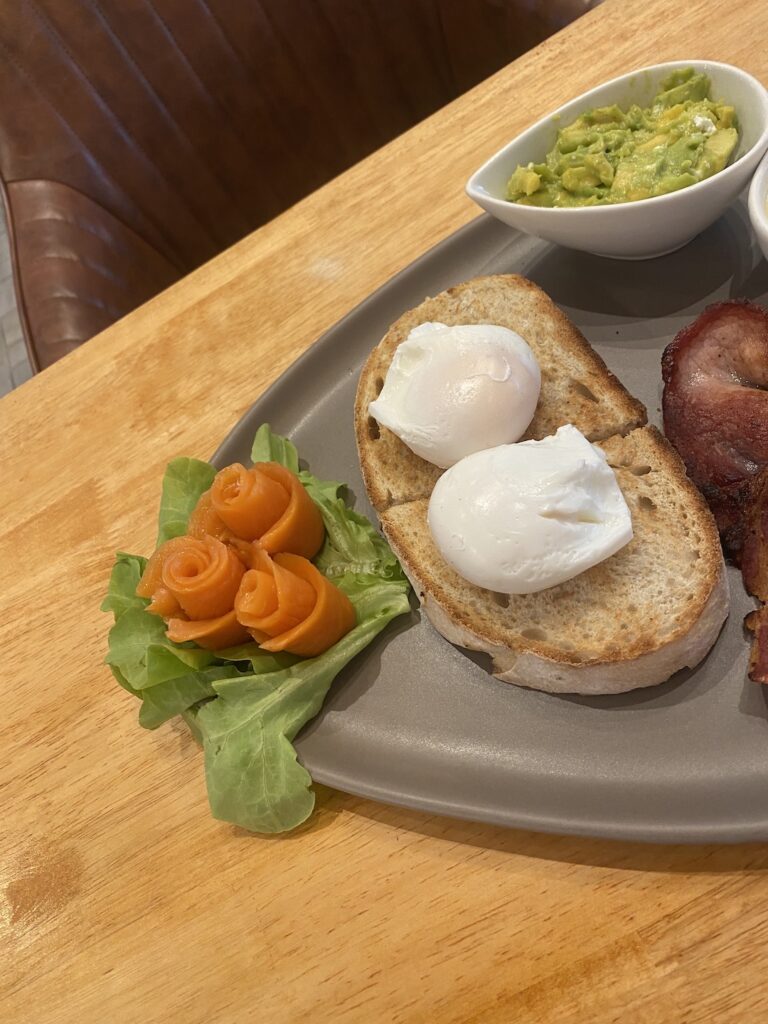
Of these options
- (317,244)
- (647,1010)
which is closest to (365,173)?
(317,244)

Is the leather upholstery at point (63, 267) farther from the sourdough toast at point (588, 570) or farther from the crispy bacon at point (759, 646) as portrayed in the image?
the crispy bacon at point (759, 646)

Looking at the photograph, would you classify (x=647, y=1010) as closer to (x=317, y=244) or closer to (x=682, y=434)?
(x=682, y=434)

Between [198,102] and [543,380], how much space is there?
5.58 ft

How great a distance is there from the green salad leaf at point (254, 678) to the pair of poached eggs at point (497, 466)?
8.7 inches

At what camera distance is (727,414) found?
1.47 meters

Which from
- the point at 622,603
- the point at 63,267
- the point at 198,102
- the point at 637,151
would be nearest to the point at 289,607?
the point at 622,603

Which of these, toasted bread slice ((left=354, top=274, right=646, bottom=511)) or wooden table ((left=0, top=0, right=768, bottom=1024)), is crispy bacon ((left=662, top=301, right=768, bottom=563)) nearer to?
toasted bread slice ((left=354, top=274, right=646, bottom=511))

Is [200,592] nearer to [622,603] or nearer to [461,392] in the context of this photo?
[461,392]

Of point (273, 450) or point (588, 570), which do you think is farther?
point (273, 450)

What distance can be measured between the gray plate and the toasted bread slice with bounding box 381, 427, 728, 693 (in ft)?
0.19

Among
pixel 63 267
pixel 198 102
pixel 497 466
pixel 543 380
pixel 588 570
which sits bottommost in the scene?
pixel 588 570

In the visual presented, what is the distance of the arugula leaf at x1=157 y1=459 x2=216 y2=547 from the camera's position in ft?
5.83

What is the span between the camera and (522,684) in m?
1.46

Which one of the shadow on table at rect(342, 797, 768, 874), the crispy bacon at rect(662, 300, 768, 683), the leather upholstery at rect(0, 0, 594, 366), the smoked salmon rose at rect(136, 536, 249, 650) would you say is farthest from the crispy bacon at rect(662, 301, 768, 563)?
the leather upholstery at rect(0, 0, 594, 366)
